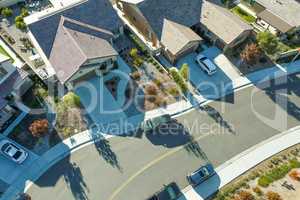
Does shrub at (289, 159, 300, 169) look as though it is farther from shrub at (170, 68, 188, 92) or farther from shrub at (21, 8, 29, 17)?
shrub at (21, 8, 29, 17)

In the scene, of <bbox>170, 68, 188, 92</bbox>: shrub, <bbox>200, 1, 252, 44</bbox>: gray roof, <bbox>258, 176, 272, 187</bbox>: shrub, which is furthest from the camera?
<bbox>200, 1, 252, 44</bbox>: gray roof

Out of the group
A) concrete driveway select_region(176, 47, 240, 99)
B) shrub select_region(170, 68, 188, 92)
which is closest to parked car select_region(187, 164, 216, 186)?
concrete driveway select_region(176, 47, 240, 99)

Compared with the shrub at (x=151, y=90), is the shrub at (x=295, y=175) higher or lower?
lower

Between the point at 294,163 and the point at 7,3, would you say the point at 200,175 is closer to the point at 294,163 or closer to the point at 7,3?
the point at 294,163

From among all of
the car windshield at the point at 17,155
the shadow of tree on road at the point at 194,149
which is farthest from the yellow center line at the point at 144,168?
the car windshield at the point at 17,155

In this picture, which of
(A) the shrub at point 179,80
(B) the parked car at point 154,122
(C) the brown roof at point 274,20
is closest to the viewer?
(B) the parked car at point 154,122

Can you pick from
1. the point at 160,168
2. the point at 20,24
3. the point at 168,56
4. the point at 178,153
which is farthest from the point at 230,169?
the point at 20,24

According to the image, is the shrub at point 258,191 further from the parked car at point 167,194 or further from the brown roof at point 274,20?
the brown roof at point 274,20

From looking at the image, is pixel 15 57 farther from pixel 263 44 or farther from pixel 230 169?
pixel 263 44
